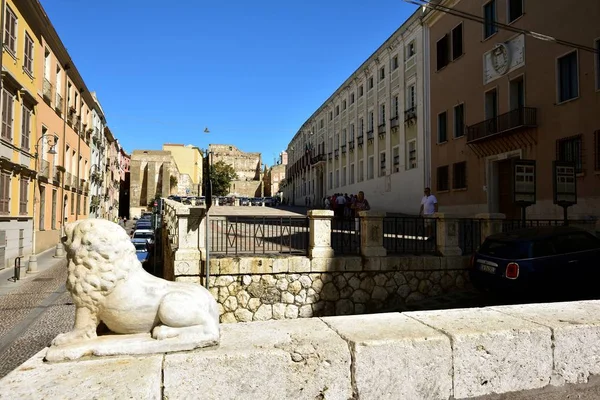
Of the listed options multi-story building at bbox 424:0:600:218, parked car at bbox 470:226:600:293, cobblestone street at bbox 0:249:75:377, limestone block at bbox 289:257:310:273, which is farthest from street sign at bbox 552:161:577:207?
cobblestone street at bbox 0:249:75:377

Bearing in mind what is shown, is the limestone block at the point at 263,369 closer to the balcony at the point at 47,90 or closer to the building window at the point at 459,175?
the building window at the point at 459,175

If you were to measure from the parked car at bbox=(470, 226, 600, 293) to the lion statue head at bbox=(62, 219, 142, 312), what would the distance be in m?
7.07

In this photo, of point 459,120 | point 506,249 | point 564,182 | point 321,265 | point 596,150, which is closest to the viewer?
point 506,249

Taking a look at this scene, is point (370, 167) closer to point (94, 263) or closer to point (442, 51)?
point (442, 51)

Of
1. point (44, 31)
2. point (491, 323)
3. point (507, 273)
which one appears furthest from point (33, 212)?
point (491, 323)

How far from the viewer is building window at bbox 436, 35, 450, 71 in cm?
2100

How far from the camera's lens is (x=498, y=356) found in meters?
2.30

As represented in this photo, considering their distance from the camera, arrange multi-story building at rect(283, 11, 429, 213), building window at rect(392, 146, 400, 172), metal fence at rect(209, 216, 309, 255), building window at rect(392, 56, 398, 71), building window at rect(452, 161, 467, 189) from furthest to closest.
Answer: building window at rect(392, 56, 398, 71), building window at rect(392, 146, 400, 172), multi-story building at rect(283, 11, 429, 213), building window at rect(452, 161, 467, 189), metal fence at rect(209, 216, 309, 255)

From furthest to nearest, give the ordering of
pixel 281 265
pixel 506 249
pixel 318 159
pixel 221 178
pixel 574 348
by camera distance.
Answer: pixel 221 178, pixel 318 159, pixel 281 265, pixel 506 249, pixel 574 348

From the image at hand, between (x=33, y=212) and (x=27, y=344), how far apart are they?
525 inches

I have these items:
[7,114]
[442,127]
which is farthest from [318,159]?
[7,114]

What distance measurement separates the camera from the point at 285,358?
1978mm

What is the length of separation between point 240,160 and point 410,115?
6631 cm

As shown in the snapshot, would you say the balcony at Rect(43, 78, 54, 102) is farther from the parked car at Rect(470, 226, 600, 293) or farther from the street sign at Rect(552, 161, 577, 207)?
the street sign at Rect(552, 161, 577, 207)
